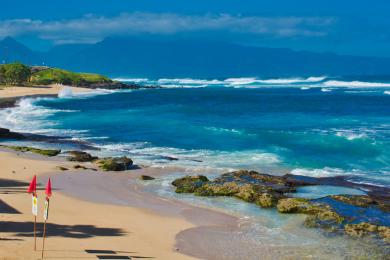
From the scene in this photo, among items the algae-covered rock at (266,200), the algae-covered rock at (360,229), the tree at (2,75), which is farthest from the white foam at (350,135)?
the tree at (2,75)

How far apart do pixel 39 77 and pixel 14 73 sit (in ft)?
63.4

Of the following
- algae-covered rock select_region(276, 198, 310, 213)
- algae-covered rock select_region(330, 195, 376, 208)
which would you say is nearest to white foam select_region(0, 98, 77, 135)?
algae-covered rock select_region(276, 198, 310, 213)

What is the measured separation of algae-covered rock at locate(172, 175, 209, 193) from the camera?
26103 mm

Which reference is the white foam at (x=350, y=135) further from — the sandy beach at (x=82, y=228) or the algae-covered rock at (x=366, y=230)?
the sandy beach at (x=82, y=228)

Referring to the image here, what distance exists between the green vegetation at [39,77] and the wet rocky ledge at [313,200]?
99.7 meters

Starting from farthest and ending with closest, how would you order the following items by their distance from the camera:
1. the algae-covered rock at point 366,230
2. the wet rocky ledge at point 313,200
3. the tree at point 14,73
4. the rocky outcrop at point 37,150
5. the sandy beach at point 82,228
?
the tree at point 14,73
the rocky outcrop at point 37,150
the wet rocky ledge at point 313,200
the algae-covered rock at point 366,230
the sandy beach at point 82,228

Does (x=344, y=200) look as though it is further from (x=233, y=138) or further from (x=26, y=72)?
(x=26, y=72)

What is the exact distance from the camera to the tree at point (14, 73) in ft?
387

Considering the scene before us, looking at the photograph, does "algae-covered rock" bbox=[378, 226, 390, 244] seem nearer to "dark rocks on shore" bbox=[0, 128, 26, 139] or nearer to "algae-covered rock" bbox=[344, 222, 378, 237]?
"algae-covered rock" bbox=[344, 222, 378, 237]

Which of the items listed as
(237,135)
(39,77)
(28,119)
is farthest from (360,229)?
(39,77)

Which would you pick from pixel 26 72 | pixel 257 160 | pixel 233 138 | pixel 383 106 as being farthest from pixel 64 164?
pixel 26 72

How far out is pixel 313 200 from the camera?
77.0 ft

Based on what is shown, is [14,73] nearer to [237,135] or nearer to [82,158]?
[237,135]

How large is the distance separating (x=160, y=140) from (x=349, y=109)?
126 ft
